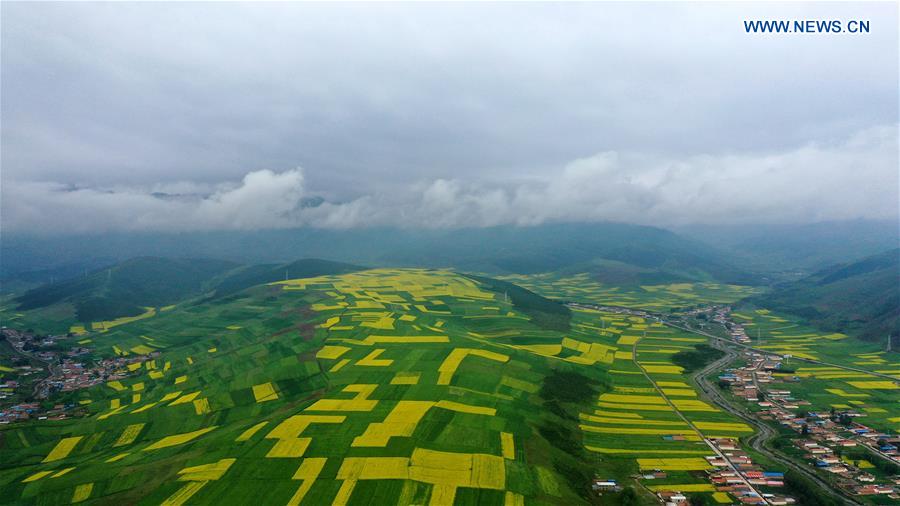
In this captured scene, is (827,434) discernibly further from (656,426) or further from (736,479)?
(736,479)

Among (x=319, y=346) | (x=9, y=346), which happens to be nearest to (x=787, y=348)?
(x=319, y=346)

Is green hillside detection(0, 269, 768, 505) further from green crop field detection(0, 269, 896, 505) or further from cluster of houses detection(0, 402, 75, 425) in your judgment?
cluster of houses detection(0, 402, 75, 425)

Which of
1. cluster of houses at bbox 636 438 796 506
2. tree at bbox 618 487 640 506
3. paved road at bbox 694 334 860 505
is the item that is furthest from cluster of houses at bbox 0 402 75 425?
paved road at bbox 694 334 860 505

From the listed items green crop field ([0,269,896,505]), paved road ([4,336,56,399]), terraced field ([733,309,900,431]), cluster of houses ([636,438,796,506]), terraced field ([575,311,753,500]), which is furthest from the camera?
paved road ([4,336,56,399])

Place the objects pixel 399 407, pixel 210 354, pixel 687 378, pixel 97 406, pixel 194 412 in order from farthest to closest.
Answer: pixel 210 354 → pixel 687 378 → pixel 97 406 → pixel 194 412 → pixel 399 407

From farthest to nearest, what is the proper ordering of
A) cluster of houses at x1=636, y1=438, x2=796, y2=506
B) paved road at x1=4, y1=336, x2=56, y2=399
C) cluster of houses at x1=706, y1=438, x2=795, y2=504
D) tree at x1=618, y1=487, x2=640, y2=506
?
paved road at x1=4, y1=336, x2=56, y2=399, cluster of houses at x1=706, y1=438, x2=795, y2=504, cluster of houses at x1=636, y1=438, x2=796, y2=506, tree at x1=618, y1=487, x2=640, y2=506

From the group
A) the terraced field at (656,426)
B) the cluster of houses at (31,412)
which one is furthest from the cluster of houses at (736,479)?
the cluster of houses at (31,412)

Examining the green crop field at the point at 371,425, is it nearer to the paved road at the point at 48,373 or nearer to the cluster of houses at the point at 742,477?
the cluster of houses at the point at 742,477

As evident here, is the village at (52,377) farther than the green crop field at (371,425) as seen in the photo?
Yes

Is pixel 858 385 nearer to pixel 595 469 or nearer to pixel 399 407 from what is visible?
pixel 595 469

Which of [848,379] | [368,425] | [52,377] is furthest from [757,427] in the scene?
[52,377]

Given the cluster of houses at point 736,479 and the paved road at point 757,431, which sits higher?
the cluster of houses at point 736,479
